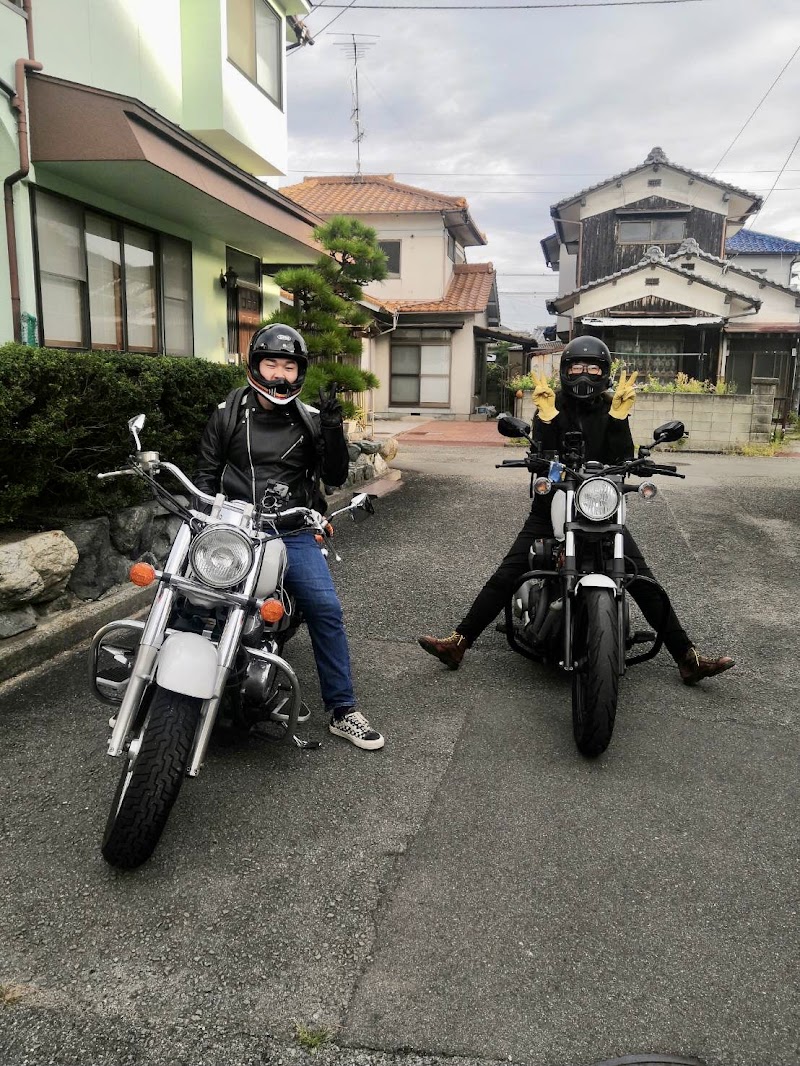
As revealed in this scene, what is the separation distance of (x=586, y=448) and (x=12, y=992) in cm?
349

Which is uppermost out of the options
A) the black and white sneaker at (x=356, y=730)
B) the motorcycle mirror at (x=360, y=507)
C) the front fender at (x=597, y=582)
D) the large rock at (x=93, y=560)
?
the motorcycle mirror at (x=360, y=507)

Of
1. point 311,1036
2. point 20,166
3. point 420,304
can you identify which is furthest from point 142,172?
point 420,304

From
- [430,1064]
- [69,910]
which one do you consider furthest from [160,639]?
[430,1064]

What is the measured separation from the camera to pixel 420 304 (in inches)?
1003

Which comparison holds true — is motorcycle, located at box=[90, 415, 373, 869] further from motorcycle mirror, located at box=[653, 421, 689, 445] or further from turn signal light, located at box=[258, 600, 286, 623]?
motorcycle mirror, located at box=[653, 421, 689, 445]

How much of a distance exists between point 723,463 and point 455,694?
11908 millimetres

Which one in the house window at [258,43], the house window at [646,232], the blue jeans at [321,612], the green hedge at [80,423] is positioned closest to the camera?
the blue jeans at [321,612]

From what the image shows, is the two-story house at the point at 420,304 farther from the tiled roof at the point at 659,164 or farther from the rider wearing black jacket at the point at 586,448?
the rider wearing black jacket at the point at 586,448

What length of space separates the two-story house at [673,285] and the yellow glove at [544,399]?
19448mm

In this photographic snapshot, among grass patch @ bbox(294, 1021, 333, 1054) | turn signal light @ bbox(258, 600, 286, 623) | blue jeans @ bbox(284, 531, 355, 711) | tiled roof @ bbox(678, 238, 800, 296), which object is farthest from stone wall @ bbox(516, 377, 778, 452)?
grass patch @ bbox(294, 1021, 333, 1054)

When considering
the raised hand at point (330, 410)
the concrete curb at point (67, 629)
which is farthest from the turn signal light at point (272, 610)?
the concrete curb at point (67, 629)

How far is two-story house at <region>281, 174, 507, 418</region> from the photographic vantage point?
25172 mm

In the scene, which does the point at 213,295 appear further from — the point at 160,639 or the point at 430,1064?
the point at 430,1064

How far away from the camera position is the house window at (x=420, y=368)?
84.2 ft
